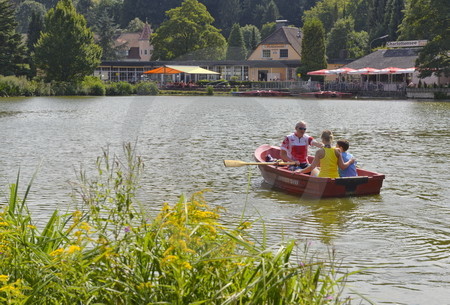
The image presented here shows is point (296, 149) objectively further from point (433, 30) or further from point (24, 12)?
point (24, 12)

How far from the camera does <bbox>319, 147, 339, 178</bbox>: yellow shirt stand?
44.3ft

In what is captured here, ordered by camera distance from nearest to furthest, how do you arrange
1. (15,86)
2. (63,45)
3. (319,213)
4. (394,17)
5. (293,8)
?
(319,213) < (15,86) < (63,45) < (394,17) < (293,8)

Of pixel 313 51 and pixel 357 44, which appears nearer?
pixel 313 51

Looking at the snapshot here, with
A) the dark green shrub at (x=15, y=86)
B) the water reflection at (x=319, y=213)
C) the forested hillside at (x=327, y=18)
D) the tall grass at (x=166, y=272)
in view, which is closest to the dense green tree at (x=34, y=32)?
the forested hillside at (x=327, y=18)

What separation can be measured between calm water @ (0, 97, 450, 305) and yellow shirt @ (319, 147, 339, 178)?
0.55 metres

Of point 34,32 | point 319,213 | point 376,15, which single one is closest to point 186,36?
point 34,32

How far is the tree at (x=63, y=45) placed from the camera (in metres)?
67.4

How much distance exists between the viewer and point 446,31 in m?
59.3

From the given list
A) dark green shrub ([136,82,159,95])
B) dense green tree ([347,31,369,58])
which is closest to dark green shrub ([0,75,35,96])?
dark green shrub ([136,82,159,95])

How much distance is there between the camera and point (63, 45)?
222 feet

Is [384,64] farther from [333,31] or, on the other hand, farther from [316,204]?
[316,204]

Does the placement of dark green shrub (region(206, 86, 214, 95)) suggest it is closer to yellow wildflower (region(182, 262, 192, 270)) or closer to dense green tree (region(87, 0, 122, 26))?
yellow wildflower (region(182, 262, 192, 270))

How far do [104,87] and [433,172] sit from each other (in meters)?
56.4

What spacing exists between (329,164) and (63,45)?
57.2m
